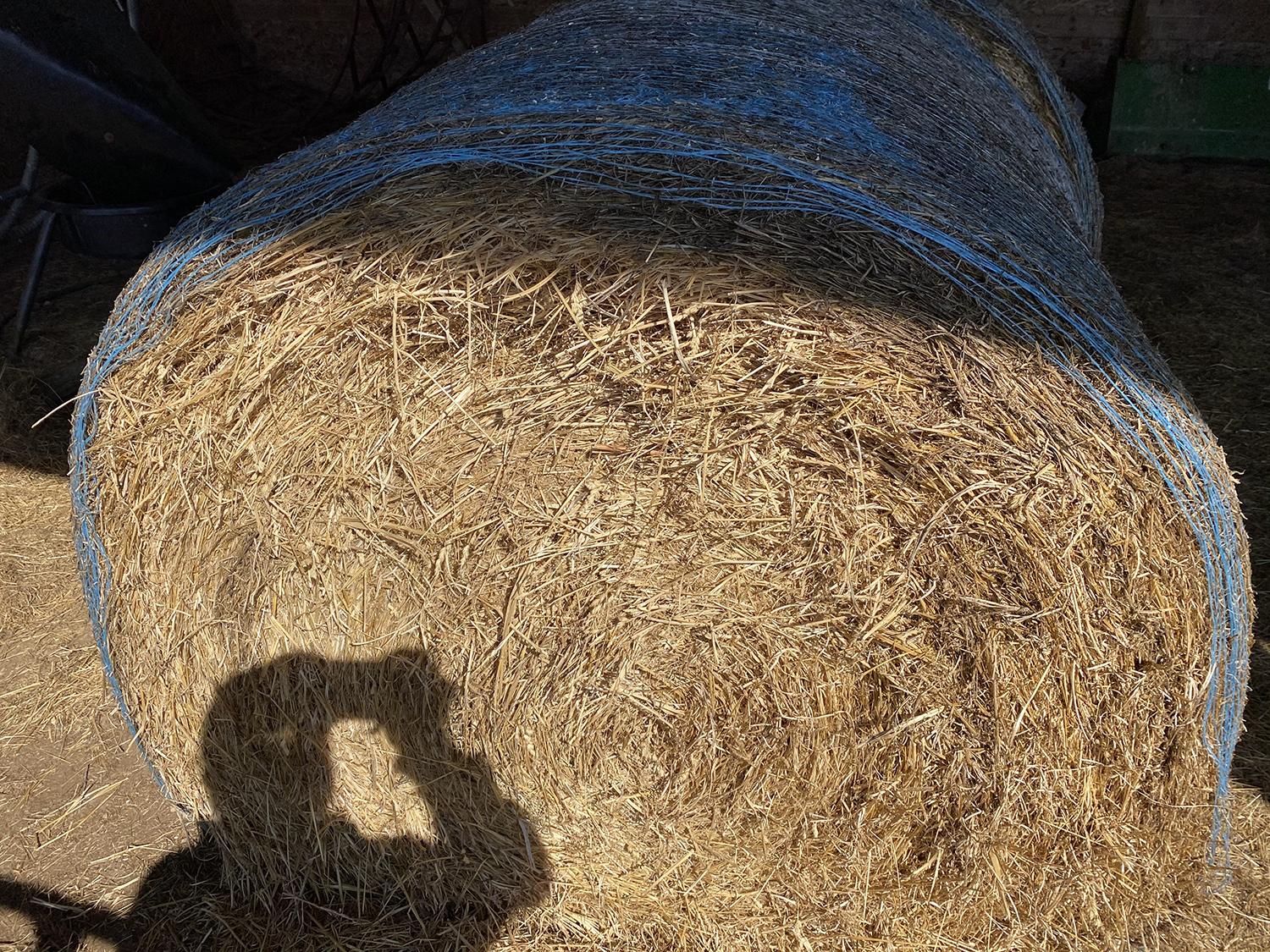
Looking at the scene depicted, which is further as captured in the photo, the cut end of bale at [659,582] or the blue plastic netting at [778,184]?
the blue plastic netting at [778,184]

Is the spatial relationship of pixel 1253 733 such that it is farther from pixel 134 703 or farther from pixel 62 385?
pixel 62 385

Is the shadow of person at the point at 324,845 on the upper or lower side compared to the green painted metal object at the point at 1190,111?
lower

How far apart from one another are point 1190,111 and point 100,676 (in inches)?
278

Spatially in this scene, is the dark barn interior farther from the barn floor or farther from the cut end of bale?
the cut end of bale

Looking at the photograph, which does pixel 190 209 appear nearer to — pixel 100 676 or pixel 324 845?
pixel 100 676

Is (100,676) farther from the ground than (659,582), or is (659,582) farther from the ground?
(659,582)

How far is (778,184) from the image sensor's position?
77.4 inches

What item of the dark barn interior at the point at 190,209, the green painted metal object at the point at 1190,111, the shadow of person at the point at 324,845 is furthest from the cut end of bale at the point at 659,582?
the green painted metal object at the point at 1190,111

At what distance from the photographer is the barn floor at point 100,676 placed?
2.30 metres

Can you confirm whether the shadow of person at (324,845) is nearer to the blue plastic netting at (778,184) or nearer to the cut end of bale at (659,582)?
the cut end of bale at (659,582)

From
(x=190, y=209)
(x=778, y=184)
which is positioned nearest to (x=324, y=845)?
(x=778, y=184)

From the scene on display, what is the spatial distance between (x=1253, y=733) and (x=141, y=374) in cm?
293

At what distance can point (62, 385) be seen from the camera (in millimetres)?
4465

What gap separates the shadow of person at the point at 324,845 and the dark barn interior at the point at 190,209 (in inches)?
0.5
